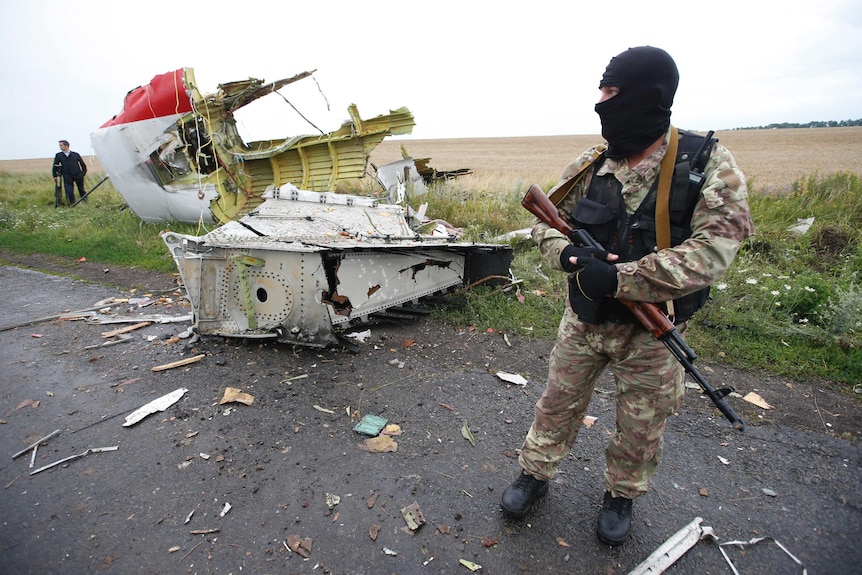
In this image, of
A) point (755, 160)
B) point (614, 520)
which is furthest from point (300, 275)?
point (755, 160)

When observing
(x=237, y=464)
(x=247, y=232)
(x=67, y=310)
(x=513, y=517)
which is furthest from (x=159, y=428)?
(x=67, y=310)

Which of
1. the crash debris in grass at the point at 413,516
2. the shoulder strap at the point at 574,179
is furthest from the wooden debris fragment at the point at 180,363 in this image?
the shoulder strap at the point at 574,179

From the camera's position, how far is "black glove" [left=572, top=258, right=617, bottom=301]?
6.03 feet

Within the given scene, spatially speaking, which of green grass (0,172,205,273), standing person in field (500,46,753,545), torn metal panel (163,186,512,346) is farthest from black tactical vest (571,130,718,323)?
green grass (0,172,205,273)

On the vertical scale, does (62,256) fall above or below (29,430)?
above

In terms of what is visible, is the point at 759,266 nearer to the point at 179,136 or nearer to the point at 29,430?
the point at 29,430

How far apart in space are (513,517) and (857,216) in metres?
7.06

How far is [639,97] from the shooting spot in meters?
1.84

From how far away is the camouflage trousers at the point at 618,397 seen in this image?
6.56ft

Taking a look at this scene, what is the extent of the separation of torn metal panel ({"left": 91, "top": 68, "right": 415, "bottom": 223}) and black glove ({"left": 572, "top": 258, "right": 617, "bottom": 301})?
539 centimetres

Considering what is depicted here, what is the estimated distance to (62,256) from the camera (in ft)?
26.4

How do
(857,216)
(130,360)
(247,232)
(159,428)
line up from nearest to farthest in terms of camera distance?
(159,428)
(130,360)
(247,232)
(857,216)

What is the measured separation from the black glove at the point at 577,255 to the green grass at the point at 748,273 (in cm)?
256

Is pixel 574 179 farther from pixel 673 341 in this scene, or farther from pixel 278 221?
pixel 278 221
